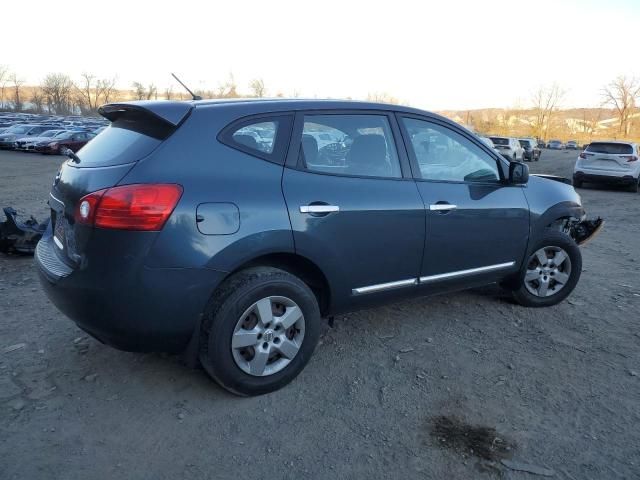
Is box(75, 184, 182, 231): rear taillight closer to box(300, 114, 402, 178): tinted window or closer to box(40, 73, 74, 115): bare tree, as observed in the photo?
box(300, 114, 402, 178): tinted window

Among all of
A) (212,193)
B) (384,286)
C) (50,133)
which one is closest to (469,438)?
(384,286)

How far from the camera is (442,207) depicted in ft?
12.3

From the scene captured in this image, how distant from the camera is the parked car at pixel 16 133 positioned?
29188 millimetres

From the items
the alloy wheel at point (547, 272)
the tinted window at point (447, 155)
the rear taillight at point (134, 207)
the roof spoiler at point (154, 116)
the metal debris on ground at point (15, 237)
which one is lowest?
the metal debris on ground at point (15, 237)

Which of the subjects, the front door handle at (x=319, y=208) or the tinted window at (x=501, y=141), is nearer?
the front door handle at (x=319, y=208)

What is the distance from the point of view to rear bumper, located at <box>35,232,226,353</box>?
2664 millimetres

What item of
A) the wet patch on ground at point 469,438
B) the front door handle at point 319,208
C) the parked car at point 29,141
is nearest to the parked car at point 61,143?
the parked car at point 29,141

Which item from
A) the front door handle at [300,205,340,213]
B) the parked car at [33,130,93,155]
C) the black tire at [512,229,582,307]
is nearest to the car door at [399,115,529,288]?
the black tire at [512,229,582,307]

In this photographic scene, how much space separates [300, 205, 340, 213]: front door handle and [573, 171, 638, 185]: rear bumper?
15420 mm

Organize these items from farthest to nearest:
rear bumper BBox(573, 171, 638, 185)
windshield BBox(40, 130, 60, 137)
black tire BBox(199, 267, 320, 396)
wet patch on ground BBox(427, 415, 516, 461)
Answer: windshield BBox(40, 130, 60, 137) → rear bumper BBox(573, 171, 638, 185) → black tire BBox(199, 267, 320, 396) → wet patch on ground BBox(427, 415, 516, 461)

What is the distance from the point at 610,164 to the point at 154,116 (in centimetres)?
1635

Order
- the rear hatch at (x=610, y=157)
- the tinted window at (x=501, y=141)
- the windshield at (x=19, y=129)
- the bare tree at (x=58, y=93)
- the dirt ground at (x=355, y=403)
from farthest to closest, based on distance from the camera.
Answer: the bare tree at (x=58, y=93), the windshield at (x=19, y=129), the tinted window at (x=501, y=141), the rear hatch at (x=610, y=157), the dirt ground at (x=355, y=403)

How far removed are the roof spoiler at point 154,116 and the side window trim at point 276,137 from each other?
250 mm

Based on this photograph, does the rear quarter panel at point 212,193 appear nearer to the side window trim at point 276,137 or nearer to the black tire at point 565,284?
the side window trim at point 276,137
